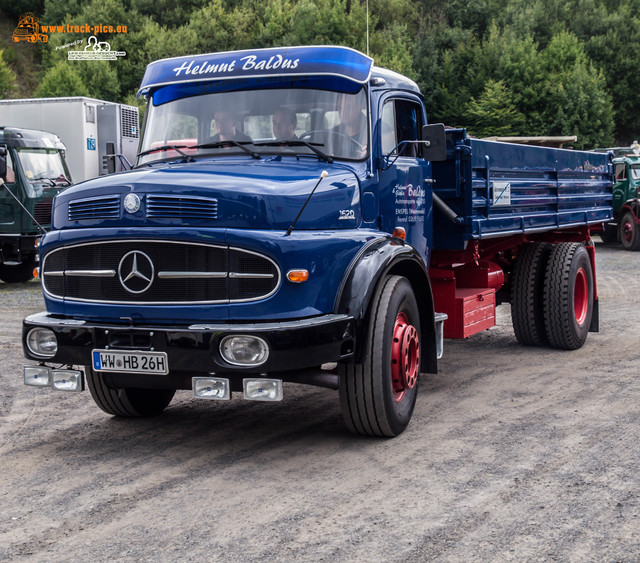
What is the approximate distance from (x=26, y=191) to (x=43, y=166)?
0.74 m

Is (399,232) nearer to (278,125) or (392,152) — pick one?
(392,152)

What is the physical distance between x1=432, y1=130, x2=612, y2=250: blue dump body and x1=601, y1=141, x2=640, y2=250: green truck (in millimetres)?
13497

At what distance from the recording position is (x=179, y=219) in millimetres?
5359

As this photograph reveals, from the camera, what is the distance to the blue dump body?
7.72 metres

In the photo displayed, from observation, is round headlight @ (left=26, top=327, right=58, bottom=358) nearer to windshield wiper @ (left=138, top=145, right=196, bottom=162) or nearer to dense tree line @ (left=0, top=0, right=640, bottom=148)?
windshield wiper @ (left=138, top=145, right=196, bottom=162)

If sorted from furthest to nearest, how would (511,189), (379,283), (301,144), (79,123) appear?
(79,123) < (511,189) < (301,144) < (379,283)

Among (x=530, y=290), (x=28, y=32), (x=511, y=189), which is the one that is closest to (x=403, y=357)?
(x=511, y=189)

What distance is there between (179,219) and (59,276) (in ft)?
3.23

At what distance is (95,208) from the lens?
5.60 m

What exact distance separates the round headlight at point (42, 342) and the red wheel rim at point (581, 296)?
20.5 ft

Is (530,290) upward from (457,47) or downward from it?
downward

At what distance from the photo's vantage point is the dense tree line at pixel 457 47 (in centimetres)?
4966

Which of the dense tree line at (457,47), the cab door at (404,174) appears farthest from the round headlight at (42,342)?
the dense tree line at (457,47)

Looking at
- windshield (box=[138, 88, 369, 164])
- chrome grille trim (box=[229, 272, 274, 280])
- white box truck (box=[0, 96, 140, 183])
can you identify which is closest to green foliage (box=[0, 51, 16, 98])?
white box truck (box=[0, 96, 140, 183])
